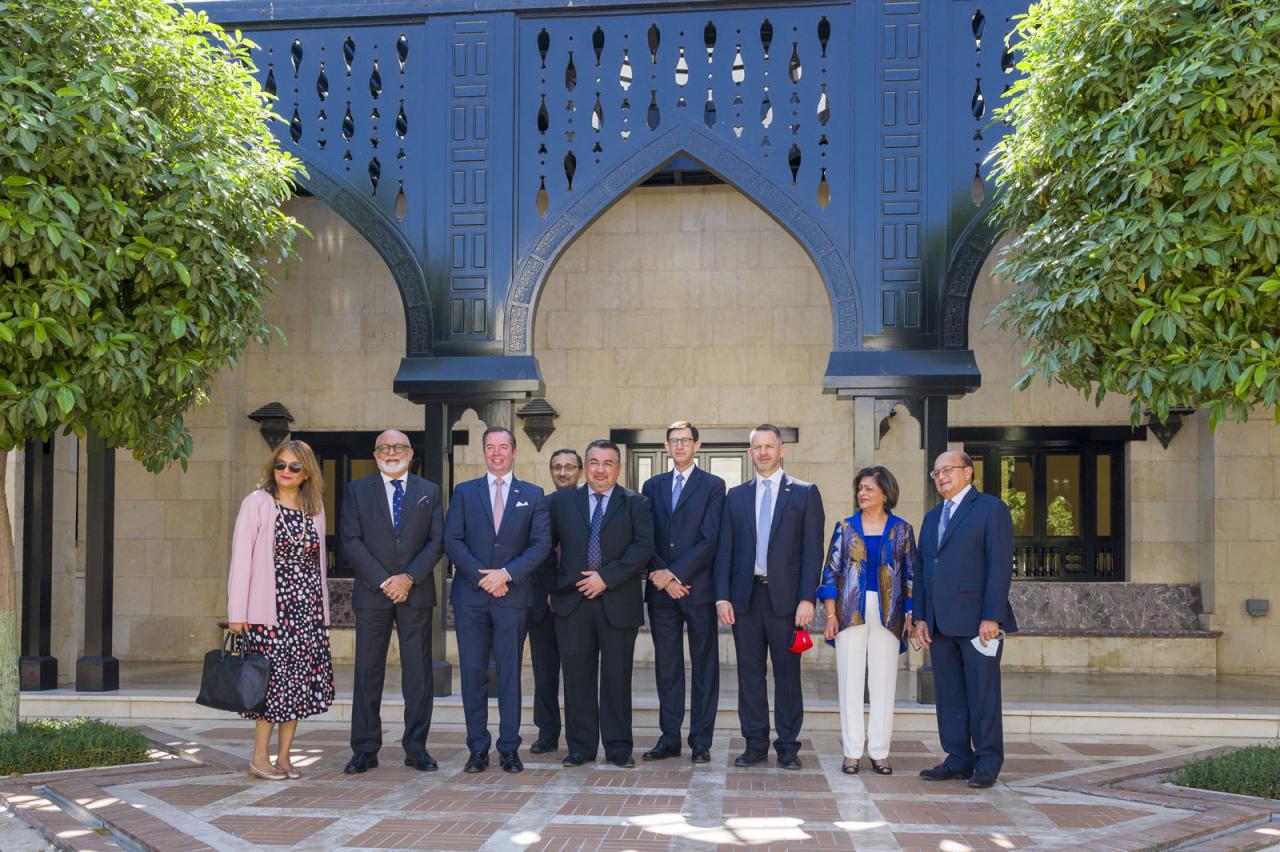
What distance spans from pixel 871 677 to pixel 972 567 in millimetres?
809

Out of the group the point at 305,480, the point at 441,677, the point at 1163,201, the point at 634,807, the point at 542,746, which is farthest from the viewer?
the point at 441,677

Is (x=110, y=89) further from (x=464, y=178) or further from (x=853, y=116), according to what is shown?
(x=853, y=116)

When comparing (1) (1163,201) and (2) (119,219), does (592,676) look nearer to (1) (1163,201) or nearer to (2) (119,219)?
(2) (119,219)

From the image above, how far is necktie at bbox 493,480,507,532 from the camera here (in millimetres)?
6707

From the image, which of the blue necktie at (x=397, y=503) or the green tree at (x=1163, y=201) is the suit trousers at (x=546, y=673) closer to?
the blue necktie at (x=397, y=503)

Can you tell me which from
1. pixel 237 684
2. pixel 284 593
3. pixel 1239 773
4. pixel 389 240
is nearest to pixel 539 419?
pixel 389 240

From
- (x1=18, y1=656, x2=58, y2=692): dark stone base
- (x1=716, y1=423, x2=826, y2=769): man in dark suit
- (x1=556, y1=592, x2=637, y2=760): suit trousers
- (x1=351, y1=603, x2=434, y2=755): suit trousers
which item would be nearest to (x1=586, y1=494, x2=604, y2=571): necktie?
(x1=556, y1=592, x2=637, y2=760): suit trousers

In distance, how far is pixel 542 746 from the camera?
23.4 feet

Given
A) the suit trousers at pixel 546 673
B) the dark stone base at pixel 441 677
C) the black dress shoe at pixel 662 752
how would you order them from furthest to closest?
the dark stone base at pixel 441 677 < the suit trousers at pixel 546 673 < the black dress shoe at pixel 662 752

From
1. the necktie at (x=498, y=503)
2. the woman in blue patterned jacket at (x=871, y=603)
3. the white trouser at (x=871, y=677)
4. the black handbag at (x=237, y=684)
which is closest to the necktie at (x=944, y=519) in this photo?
the woman in blue patterned jacket at (x=871, y=603)

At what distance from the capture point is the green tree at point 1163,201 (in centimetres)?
580

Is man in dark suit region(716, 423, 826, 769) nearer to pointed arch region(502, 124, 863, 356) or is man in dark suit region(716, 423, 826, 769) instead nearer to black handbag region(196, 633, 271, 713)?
pointed arch region(502, 124, 863, 356)

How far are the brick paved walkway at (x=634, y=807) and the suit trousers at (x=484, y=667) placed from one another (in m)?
0.25

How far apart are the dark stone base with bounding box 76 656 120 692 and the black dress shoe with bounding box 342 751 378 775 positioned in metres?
3.28
